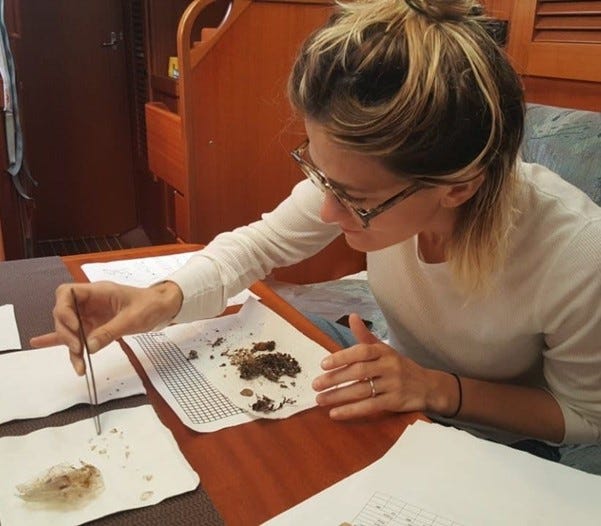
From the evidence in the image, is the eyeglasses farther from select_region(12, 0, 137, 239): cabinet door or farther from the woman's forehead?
select_region(12, 0, 137, 239): cabinet door

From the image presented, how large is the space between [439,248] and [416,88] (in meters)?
0.33

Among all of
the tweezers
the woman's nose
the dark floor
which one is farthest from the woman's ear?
the dark floor

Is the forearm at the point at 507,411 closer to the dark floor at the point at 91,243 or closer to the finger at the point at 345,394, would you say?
the finger at the point at 345,394

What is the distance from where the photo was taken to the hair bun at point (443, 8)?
680 mm

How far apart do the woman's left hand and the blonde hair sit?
0.77ft

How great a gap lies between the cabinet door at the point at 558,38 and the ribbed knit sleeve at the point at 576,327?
2.68 feet

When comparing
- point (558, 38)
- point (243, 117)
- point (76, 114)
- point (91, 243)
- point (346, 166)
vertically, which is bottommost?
point (91, 243)

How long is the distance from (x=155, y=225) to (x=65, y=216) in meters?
0.62

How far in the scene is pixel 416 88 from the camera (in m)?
0.64

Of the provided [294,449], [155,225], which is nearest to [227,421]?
[294,449]

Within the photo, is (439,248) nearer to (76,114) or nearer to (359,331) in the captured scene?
(359,331)

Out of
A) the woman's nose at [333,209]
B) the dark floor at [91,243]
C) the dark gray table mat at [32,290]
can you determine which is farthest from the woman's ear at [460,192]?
the dark floor at [91,243]

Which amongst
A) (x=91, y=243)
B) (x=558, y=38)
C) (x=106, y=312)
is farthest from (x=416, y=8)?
(x=91, y=243)

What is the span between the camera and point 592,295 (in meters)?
0.78
